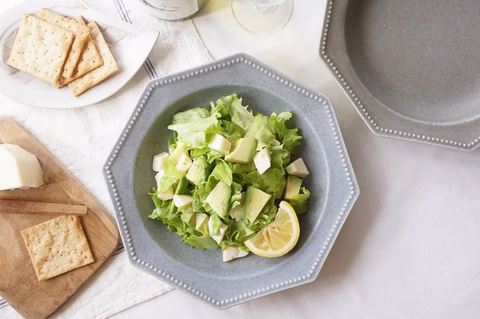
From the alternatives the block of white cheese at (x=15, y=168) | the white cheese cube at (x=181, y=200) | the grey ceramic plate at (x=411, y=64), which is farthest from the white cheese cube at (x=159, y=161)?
the grey ceramic plate at (x=411, y=64)

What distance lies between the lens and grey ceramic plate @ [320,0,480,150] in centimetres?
124

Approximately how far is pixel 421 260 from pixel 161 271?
89 centimetres

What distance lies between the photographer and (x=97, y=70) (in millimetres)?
1415

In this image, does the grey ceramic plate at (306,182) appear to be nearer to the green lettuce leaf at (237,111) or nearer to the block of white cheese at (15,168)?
the green lettuce leaf at (237,111)

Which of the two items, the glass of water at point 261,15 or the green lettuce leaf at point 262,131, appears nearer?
the green lettuce leaf at point 262,131

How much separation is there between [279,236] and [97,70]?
0.84m

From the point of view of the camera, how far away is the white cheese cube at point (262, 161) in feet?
3.92

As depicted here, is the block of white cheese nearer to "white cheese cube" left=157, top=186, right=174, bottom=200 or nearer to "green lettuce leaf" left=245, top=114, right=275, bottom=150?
"white cheese cube" left=157, top=186, right=174, bottom=200

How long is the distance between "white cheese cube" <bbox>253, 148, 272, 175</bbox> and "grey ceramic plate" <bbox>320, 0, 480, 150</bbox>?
1.02 feet

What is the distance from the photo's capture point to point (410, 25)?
127 cm

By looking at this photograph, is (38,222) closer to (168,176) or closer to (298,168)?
(168,176)

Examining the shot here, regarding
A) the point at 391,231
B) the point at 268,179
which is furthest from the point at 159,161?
the point at 391,231

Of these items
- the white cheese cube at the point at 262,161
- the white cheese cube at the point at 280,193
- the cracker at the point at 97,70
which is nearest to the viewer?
the white cheese cube at the point at 262,161

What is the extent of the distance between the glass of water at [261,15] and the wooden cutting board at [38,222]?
0.77 meters
